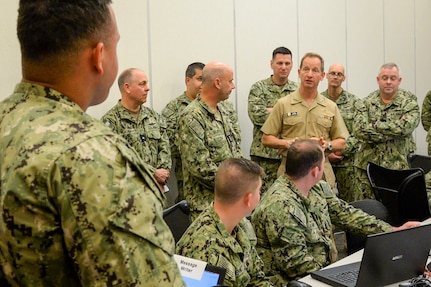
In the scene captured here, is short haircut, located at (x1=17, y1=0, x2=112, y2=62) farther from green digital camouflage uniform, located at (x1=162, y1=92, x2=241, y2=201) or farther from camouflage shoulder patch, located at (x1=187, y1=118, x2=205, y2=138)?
green digital camouflage uniform, located at (x1=162, y1=92, x2=241, y2=201)

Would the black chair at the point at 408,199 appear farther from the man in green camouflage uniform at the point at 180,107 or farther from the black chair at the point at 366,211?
the man in green camouflage uniform at the point at 180,107

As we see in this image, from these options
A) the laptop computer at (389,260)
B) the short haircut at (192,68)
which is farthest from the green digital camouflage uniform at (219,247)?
the short haircut at (192,68)

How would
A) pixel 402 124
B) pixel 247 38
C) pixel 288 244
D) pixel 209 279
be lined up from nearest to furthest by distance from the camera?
pixel 209 279 → pixel 288 244 → pixel 402 124 → pixel 247 38

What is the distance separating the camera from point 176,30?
512 centimetres

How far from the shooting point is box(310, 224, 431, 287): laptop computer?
6.59 feet


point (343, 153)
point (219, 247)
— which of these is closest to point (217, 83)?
point (219, 247)

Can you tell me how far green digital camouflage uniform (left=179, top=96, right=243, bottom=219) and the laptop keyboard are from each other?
143cm

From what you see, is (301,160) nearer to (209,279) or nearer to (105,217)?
(209,279)

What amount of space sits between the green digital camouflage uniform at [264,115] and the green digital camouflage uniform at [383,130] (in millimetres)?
744

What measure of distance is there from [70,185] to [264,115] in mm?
4375

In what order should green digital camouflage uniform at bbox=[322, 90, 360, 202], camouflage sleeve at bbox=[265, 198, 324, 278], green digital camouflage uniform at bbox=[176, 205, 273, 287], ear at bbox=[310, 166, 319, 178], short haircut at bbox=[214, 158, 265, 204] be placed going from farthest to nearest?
green digital camouflage uniform at bbox=[322, 90, 360, 202]
ear at bbox=[310, 166, 319, 178]
camouflage sleeve at bbox=[265, 198, 324, 278]
short haircut at bbox=[214, 158, 265, 204]
green digital camouflage uniform at bbox=[176, 205, 273, 287]

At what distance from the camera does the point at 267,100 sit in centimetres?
535

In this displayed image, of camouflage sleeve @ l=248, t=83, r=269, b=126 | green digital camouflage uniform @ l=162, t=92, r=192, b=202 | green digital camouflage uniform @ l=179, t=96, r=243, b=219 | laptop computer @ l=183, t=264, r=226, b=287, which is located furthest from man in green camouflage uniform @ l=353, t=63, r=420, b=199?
laptop computer @ l=183, t=264, r=226, b=287

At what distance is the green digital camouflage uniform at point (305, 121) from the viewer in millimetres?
4379
